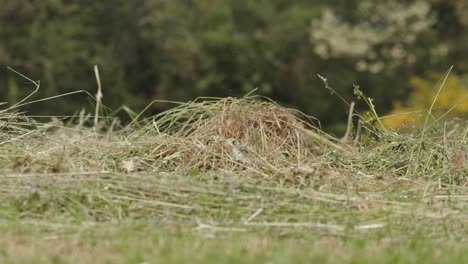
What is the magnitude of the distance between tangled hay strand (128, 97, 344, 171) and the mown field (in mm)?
11

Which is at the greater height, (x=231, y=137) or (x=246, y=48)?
(x=246, y=48)

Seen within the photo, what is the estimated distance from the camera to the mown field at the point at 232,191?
4.39 m

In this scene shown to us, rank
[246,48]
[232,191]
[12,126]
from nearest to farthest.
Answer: [232,191], [12,126], [246,48]

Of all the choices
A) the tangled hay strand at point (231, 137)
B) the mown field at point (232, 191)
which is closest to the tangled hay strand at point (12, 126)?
the mown field at point (232, 191)

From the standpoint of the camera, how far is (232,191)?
5.29 metres

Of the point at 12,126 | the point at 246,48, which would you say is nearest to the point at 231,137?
the point at 12,126

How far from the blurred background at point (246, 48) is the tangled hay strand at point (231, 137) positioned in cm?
1650

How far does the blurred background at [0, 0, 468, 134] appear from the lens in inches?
928

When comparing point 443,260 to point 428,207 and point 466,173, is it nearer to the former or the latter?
point 428,207

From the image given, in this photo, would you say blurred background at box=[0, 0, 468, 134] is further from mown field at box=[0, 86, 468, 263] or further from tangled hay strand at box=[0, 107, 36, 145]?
mown field at box=[0, 86, 468, 263]

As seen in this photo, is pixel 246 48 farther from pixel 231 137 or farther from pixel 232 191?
pixel 232 191

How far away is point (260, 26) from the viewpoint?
27.8 metres

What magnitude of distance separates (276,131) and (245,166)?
91 cm

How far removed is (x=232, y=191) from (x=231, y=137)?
1.29 metres
